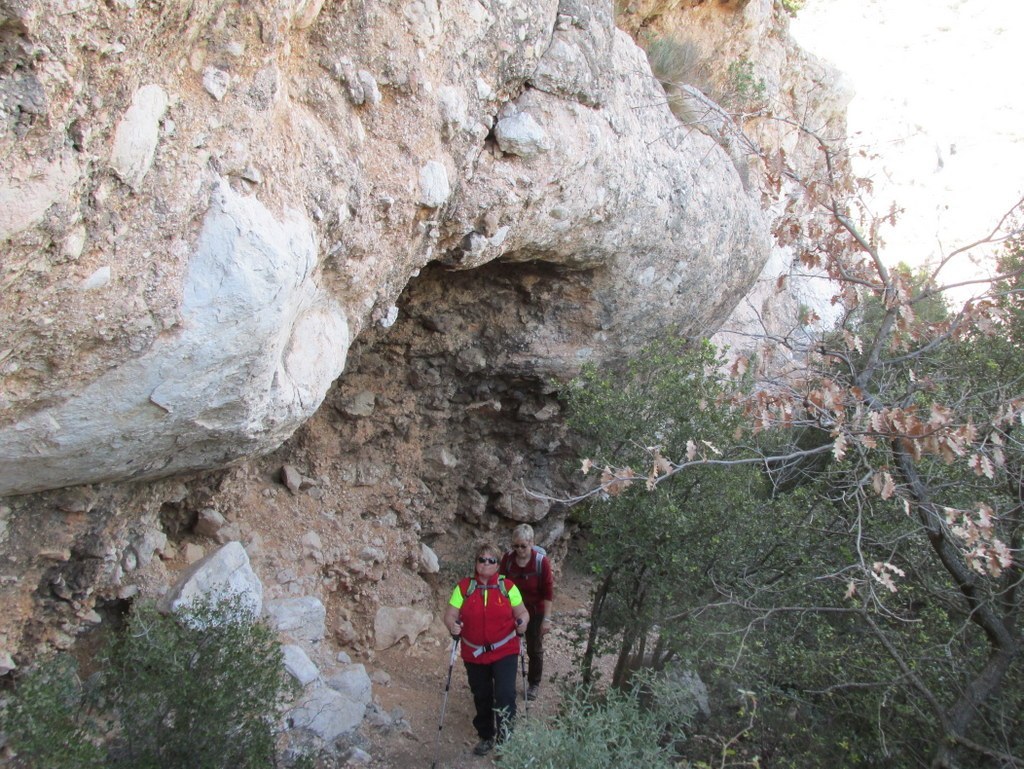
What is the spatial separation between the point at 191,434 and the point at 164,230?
1.18m

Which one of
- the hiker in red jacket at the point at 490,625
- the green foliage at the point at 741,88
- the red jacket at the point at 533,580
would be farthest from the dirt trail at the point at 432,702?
the green foliage at the point at 741,88

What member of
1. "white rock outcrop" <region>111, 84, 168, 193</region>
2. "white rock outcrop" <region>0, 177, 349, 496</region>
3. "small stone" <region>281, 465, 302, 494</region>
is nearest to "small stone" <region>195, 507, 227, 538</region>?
"small stone" <region>281, 465, 302, 494</region>

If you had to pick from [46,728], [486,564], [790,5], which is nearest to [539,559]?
[486,564]

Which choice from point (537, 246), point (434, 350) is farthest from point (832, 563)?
point (434, 350)

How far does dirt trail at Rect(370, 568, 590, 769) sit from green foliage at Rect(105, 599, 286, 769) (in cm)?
173

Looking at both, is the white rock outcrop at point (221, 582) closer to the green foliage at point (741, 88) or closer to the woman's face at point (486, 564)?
the woman's face at point (486, 564)

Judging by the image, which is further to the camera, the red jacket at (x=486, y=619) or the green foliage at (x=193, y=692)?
the red jacket at (x=486, y=619)

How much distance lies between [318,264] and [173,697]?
238 cm

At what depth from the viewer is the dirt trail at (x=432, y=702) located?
5879mm

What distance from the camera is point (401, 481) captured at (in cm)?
793

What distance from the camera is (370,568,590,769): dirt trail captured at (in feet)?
19.3

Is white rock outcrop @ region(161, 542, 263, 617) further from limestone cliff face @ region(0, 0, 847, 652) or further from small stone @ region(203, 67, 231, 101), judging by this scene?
small stone @ region(203, 67, 231, 101)

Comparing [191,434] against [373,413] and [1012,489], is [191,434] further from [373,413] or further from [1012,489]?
[1012,489]

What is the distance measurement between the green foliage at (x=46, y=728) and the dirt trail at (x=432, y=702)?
251 cm
